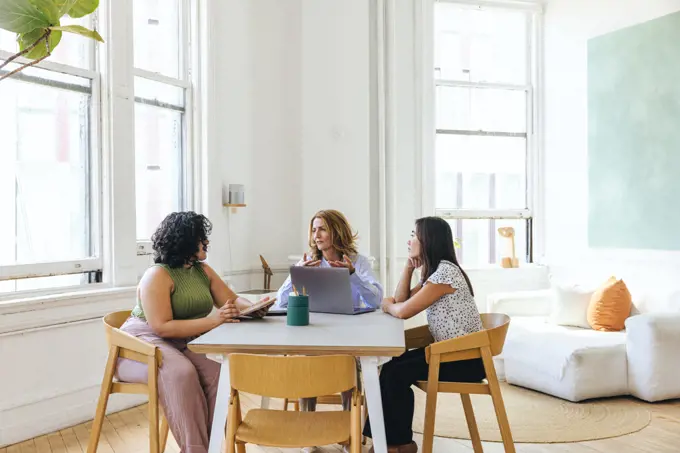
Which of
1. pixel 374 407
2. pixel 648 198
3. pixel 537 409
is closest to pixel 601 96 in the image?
pixel 648 198

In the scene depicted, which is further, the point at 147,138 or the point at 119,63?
the point at 147,138

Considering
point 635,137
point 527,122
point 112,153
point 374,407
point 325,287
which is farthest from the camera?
point 527,122

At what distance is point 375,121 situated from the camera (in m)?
6.07

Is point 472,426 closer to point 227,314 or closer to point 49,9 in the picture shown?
point 227,314

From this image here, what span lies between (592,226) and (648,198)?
0.61 m

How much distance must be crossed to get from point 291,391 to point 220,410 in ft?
1.19

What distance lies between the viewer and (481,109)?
21.7 feet

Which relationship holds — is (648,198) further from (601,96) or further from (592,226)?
(601,96)

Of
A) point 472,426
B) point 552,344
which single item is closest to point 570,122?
point 552,344

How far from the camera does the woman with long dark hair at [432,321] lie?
3221 millimetres

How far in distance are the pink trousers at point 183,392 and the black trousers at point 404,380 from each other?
802 mm

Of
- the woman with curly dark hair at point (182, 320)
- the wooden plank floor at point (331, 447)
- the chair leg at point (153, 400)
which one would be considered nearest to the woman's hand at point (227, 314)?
the woman with curly dark hair at point (182, 320)

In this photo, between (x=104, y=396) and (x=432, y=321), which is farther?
(x=432, y=321)

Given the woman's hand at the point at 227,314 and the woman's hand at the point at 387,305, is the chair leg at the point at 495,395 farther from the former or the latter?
the woman's hand at the point at 227,314
